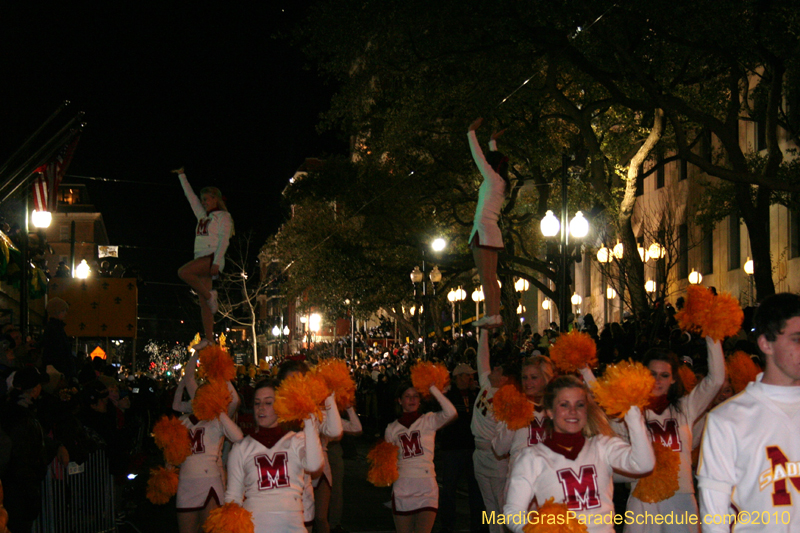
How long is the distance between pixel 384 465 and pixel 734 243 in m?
24.6

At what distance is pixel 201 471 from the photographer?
23.4ft

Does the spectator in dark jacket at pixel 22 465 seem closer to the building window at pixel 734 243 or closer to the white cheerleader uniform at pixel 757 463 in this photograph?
the white cheerleader uniform at pixel 757 463

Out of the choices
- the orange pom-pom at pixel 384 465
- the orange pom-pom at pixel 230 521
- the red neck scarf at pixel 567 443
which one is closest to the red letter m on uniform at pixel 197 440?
the orange pom-pom at pixel 384 465

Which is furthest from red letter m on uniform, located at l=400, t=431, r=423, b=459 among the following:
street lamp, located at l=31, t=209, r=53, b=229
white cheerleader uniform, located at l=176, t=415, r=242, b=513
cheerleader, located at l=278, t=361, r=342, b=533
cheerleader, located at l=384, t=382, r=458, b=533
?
street lamp, located at l=31, t=209, r=53, b=229

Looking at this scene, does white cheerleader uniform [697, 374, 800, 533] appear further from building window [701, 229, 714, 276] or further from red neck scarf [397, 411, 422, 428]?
building window [701, 229, 714, 276]

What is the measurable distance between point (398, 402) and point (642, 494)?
3030 millimetres

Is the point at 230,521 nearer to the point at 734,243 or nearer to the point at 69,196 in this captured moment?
the point at 734,243

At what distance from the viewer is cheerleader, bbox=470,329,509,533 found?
7316 mm

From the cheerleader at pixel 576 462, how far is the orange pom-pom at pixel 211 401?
8.31 feet

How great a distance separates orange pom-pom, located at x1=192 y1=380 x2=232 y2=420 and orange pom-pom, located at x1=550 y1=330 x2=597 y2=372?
7.90ft

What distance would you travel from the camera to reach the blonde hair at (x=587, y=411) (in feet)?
15.4

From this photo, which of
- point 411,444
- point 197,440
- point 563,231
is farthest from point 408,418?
point 563,231

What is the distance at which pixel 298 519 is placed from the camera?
5473 mm

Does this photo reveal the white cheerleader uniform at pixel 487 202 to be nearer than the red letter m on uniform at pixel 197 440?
Yes
